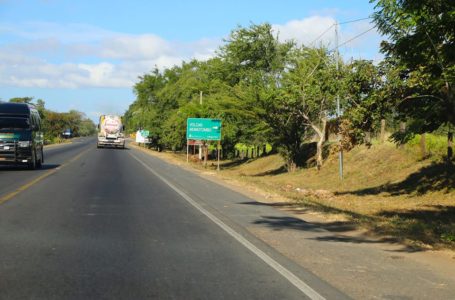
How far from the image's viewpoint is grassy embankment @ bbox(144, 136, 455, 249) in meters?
12.6

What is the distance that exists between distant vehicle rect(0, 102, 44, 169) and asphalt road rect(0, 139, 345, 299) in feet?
36.3

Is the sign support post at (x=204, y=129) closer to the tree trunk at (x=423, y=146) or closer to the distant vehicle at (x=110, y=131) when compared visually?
the tree trunk at (x=423, y=146)

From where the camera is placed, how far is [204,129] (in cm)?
4234

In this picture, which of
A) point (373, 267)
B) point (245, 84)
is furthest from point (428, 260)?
point (245, 84)

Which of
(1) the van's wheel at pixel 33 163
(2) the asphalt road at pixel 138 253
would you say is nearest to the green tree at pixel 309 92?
(1) the van's wheel at pixel 33 163

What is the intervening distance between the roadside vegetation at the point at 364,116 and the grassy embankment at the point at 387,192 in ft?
0.20

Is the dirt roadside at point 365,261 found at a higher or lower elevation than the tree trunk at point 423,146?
lower

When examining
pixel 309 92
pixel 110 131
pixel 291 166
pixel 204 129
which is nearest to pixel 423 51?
pixel 309 92

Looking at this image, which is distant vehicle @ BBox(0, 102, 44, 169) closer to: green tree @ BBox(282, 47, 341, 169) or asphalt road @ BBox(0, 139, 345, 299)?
asphalt road @ BBox(0, 139, 345, 299)

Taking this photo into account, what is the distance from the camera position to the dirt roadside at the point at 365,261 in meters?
6.82

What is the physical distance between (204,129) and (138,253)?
34077 millimetres

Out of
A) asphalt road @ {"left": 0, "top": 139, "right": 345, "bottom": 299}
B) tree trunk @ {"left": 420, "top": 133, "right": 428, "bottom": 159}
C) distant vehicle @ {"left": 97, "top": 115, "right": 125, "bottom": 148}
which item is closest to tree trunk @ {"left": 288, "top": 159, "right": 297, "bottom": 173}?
tree trunk @ {"left": 420, "top": 133, "right": 428, "bottom": 159}

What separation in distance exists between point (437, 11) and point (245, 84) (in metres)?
29.3

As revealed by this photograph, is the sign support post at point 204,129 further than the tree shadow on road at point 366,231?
Yes
